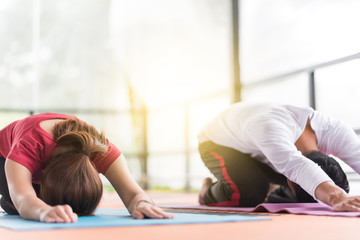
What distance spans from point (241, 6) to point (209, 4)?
61 centimetres

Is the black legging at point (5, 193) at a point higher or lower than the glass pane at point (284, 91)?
lower

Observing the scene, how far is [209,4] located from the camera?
6.12 m

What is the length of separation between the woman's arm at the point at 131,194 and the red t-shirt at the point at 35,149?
0.03 meters

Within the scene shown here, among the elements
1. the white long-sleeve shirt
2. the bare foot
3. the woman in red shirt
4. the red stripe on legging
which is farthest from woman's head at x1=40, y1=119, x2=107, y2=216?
the bare foot

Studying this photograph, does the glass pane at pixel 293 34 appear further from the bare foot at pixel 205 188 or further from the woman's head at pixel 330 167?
the woman's head at pixel 330 167

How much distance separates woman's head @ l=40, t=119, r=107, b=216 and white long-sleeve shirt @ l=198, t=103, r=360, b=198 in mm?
797

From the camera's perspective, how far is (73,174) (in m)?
1.51

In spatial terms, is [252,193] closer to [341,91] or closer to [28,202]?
[28,202]

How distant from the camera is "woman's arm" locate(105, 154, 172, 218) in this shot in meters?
1.64

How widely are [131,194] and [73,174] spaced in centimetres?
31

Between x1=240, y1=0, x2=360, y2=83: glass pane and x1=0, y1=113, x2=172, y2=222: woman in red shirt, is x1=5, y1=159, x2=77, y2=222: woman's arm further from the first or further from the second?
x1=240, y1=0, x2=360, y2=83: glass pane

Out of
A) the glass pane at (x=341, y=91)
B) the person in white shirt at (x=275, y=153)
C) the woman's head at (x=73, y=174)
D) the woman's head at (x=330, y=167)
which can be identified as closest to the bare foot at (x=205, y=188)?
the person in white shirt at (x=275, y=153)

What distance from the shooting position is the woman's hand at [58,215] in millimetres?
1432

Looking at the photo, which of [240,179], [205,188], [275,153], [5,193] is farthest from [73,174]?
[205,188]
